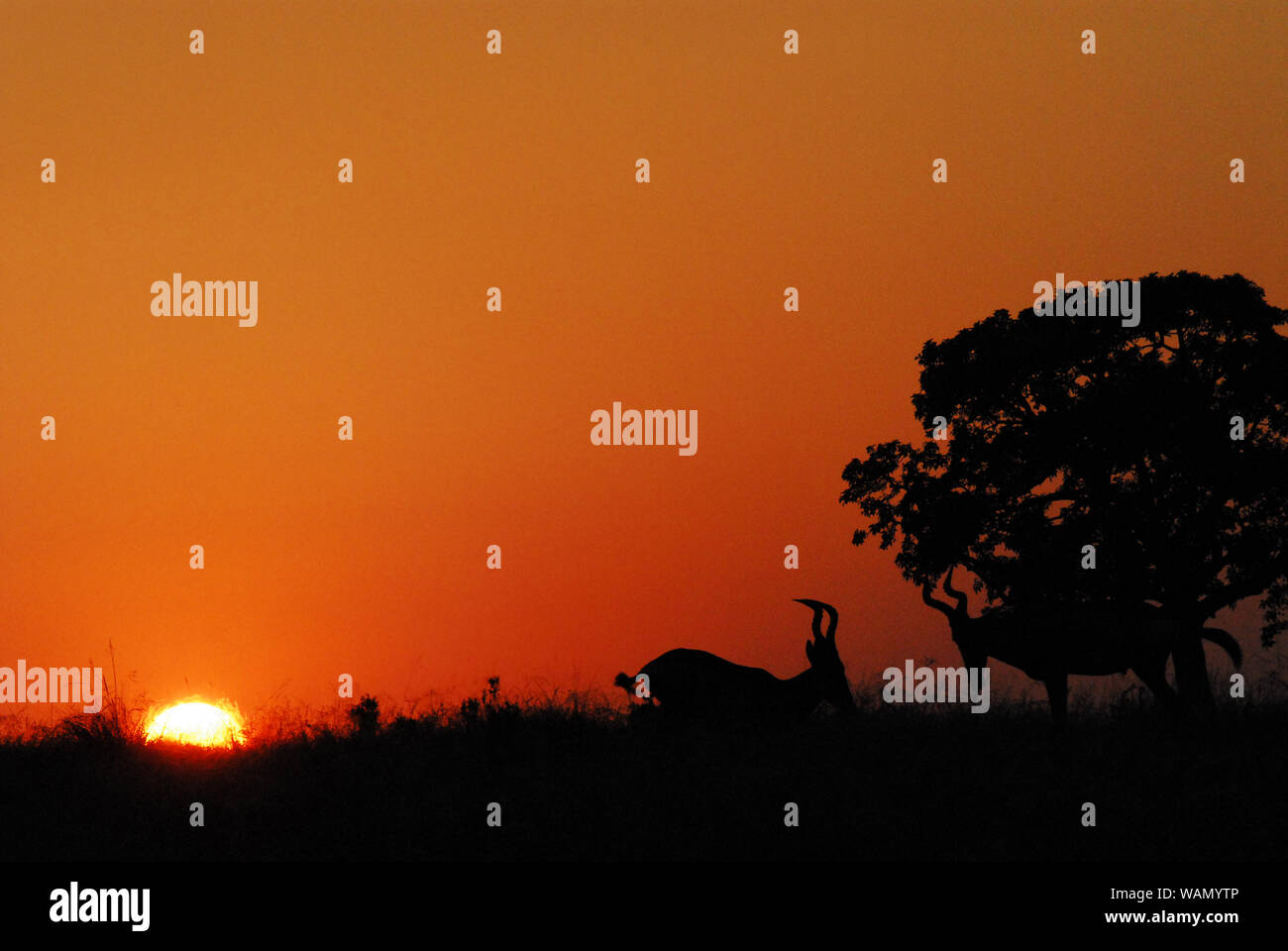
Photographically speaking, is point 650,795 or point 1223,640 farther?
point 1223,640

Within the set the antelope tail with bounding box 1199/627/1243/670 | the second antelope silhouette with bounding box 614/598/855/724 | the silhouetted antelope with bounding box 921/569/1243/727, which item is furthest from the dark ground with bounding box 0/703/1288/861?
the antelope tail with bounding box 1199/627/1243/670

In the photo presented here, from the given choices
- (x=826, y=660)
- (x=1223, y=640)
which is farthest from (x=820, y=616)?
(x=1223, y=640)

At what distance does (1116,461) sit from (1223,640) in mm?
3290

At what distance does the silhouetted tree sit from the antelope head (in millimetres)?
4430

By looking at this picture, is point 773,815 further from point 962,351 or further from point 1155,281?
point 1155,281

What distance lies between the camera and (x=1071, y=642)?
2009cm

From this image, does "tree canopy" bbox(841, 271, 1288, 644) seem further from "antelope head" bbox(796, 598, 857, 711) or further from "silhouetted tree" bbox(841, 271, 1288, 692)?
"antelope head" bbox(796, 598, 857, 711)

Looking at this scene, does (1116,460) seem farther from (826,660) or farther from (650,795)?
(650,795)

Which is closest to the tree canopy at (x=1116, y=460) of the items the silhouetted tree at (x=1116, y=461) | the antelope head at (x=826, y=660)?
the silhouetted tree at (x=1116, y=461)

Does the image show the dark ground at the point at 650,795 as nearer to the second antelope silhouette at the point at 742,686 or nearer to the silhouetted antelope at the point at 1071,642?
the second antelope silhouette at the point at 742,686

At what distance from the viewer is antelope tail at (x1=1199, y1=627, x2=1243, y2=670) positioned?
23.0 metres

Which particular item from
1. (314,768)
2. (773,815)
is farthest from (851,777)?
(314,768)

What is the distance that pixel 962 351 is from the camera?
24.1 metres

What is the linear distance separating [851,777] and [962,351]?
11044 millimetres
